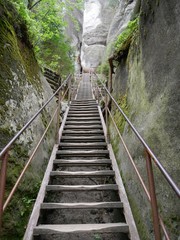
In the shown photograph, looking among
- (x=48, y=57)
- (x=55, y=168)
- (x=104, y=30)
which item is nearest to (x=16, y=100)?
(x=55, y=168)

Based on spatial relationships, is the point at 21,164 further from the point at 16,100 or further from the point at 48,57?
the point at 48,57

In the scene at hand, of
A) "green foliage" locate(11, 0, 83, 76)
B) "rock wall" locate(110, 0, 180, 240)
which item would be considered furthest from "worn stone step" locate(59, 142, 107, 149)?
"green foliage" locate(11, 0, 83, 76)

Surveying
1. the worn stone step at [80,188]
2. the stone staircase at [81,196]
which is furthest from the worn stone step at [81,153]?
the worn stone step at [80,188]

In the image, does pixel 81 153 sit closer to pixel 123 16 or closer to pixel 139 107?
pixel 139 107

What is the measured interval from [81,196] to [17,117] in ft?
4.88

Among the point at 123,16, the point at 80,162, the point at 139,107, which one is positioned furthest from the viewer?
the point at 123,16

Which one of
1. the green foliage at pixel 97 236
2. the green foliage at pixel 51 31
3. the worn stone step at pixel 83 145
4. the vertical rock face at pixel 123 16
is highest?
the vertical rock face at pixel 123 16

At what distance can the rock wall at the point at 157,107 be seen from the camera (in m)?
1.57

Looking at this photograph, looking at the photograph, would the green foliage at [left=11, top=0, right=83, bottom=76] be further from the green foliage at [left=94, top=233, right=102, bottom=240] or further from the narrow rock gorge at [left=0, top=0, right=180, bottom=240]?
the green foliage at [left=94, top=233, right=102, bottom=240]

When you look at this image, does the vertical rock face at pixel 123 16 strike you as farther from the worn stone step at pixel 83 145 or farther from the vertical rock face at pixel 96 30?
the worn stone step at pixel 83 145

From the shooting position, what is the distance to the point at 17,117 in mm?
2451

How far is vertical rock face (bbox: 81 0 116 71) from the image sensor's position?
22766mm

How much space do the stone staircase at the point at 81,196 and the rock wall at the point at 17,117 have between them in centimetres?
19

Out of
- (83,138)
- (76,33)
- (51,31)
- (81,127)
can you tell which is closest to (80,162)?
(83,138)
